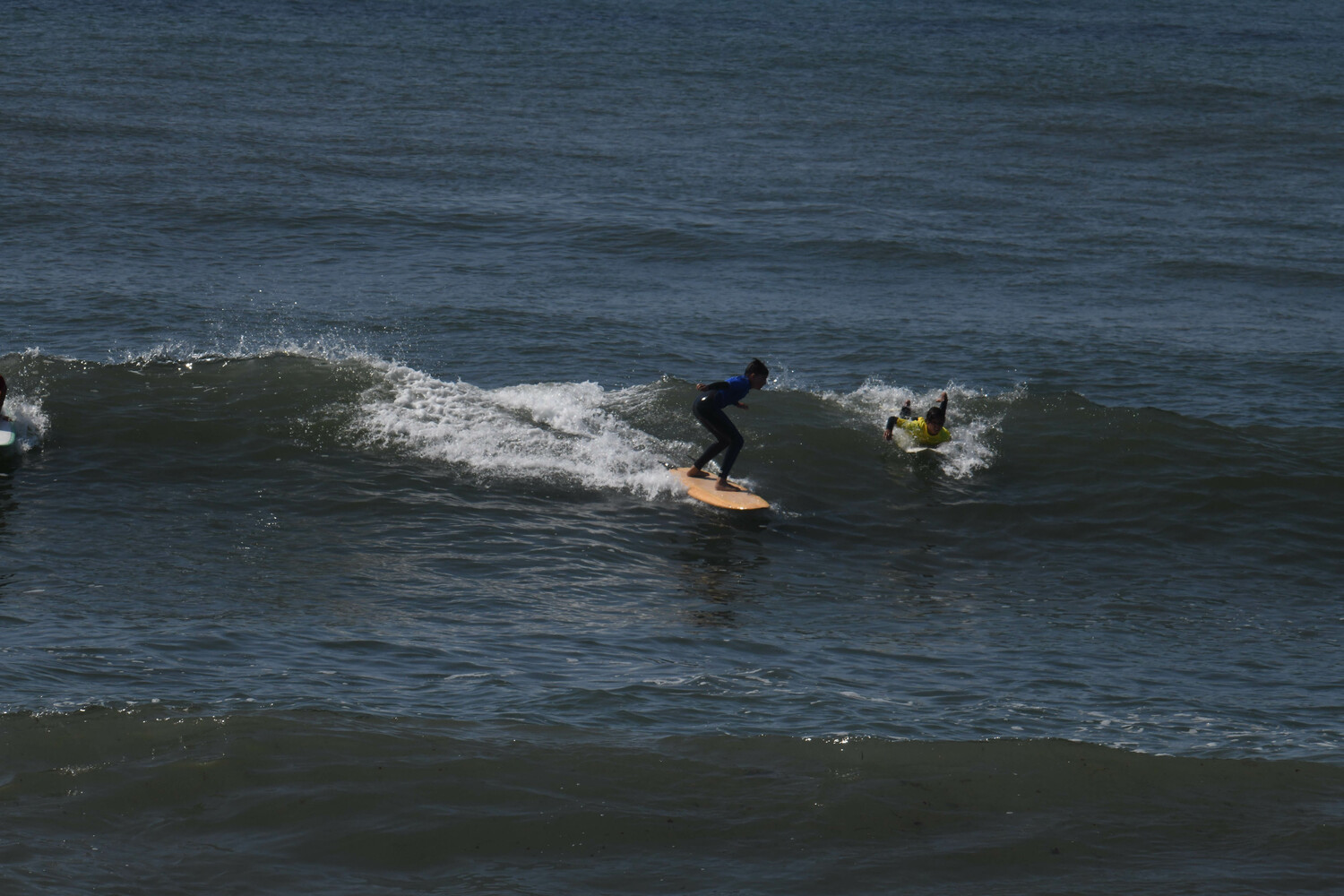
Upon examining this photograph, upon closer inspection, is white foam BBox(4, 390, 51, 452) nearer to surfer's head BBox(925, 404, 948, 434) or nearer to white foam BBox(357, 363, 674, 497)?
white foam BBox(357, 363, 674, 497)

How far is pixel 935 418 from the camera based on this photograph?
62.1 ft

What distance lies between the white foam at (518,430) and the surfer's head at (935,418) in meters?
3.80

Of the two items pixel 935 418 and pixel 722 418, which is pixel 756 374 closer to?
pixel 722 418

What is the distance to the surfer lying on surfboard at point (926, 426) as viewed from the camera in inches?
745

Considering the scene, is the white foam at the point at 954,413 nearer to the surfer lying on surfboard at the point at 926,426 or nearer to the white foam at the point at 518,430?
the surfer lying on surfboard at the point at 926,426

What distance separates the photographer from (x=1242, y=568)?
53.3ft

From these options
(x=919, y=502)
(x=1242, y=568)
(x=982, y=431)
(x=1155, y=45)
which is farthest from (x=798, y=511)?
(x=1155, y=45)

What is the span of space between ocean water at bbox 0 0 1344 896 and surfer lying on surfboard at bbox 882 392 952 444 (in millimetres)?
385

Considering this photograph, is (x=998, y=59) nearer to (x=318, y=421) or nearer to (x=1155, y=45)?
(x=1155, y=45)

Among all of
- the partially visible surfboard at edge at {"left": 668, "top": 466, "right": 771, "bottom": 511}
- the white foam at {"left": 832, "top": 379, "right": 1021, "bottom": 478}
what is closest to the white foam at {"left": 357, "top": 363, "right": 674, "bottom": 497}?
the partially visible surfboard at edge at {"left": 668, "top": 466, "right": 771, "bottom": 511}

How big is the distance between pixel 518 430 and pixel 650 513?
312cm

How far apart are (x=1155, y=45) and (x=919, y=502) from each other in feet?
160

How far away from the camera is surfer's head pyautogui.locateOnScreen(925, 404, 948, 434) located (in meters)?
18.9

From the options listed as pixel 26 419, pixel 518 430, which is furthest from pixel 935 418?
pixel 26 419
